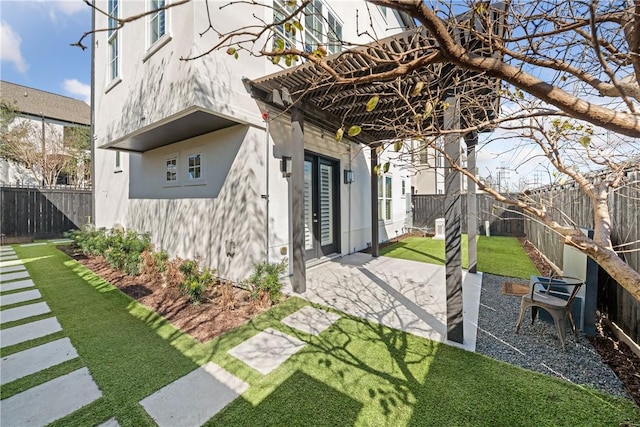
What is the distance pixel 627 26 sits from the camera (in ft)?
4.62

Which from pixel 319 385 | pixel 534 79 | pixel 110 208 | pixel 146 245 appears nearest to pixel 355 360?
pixel 319 385

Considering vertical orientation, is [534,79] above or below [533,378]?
above

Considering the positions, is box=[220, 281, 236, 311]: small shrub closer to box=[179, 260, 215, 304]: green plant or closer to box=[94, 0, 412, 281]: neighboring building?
box=[179, 260, 215, 304]: green plant

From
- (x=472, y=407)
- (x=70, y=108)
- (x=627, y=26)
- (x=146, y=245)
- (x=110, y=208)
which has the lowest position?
(x=472, y=407)

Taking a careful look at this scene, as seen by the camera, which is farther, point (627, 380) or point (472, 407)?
point (627, 380)

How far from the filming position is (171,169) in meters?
7.25

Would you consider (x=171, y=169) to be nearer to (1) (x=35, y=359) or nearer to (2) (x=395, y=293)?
(1) (x=35, y=359)

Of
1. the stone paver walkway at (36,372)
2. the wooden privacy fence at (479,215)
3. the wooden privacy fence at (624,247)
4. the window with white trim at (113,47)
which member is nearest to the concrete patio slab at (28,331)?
the stone paver walkway at (36,372)

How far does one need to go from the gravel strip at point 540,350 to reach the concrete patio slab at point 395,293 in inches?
8.0

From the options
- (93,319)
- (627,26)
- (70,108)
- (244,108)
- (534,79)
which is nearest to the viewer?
(534,79)

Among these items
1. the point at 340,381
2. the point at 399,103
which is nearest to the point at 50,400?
the point at 340,381

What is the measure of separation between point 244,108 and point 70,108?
2763cm

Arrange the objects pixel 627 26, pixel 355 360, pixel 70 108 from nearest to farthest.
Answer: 1. pixel 627 26
2. pixel 355 360
3. pixel 70 108

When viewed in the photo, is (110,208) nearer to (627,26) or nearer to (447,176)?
(447,176)
